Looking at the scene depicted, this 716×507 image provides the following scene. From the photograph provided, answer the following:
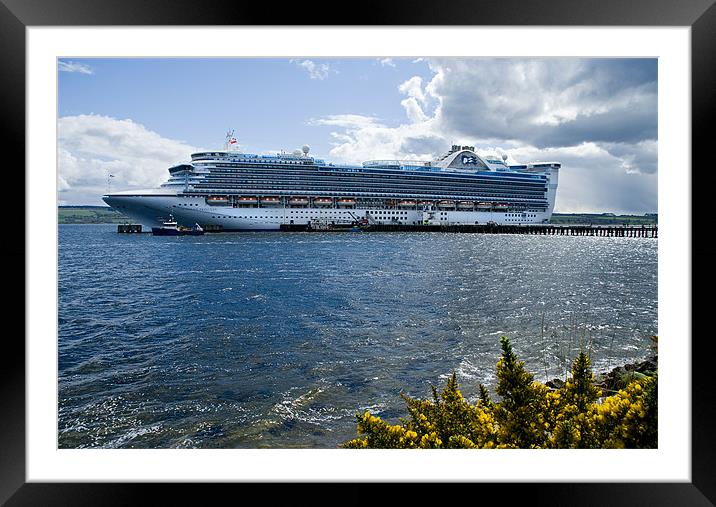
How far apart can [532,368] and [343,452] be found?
467cm

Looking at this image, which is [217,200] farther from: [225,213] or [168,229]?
[168,229]

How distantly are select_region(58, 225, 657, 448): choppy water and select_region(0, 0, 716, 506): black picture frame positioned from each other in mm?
2249

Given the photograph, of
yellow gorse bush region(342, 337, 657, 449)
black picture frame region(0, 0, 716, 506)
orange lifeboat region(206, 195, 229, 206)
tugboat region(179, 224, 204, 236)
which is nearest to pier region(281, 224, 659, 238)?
orange lifeboat region(206, 195, 229, 206)

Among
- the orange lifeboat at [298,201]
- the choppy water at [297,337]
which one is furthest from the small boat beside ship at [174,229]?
the choppy water at [297,337]

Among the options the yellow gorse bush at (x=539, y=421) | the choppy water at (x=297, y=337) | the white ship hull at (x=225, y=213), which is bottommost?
the choppy water at (x=297, y=337)

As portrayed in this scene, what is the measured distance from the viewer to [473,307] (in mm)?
9648

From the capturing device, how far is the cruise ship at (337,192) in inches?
1118

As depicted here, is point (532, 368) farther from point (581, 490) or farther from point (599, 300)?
point (599, 300)

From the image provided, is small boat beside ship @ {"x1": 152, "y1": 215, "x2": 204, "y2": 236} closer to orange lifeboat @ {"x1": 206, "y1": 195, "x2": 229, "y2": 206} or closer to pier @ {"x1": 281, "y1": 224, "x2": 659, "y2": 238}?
orange lifeboat @ {"x1": 206, "y1": 195, "x2": 229, "y2": 206}

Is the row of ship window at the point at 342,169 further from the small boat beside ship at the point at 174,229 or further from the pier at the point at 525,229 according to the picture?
the small boat beside ship at the point at 174,229

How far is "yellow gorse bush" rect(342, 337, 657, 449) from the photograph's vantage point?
1.87 m

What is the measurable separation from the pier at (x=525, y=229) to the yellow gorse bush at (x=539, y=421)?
28404mm

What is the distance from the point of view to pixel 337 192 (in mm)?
32281
